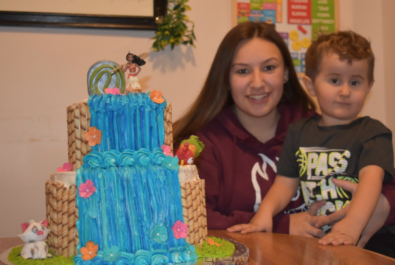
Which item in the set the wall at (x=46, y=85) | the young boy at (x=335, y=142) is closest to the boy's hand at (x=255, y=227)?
the young boy at (x=335, y=142)

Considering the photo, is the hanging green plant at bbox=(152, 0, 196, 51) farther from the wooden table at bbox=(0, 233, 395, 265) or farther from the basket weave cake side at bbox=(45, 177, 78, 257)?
the basket weave cake side at bbox=(45, 177, 78, 257)

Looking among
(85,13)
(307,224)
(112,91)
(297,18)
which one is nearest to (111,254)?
(112,91)

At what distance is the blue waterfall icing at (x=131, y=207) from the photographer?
115cm

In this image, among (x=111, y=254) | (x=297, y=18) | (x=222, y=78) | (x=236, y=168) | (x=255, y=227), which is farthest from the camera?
(x=297, y=18)

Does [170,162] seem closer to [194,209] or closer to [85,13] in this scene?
[194,209]

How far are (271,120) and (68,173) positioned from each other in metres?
1.40

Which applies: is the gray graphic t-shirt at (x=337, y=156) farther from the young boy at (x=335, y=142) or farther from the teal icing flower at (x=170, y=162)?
the teal icing flower at (x=170, y=162)

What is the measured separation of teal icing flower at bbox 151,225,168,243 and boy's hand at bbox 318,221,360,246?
565 millimetres

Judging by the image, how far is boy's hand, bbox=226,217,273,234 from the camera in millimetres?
1644

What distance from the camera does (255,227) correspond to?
1690mm

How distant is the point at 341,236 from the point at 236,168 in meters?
0.76

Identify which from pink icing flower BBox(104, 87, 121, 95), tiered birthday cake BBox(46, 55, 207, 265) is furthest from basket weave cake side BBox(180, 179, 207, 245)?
pink icing flower BBox(104, 87, 121, 95)

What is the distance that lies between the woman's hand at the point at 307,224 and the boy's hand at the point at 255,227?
115 mm

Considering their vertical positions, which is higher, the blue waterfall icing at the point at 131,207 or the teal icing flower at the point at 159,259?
the blue waterfall icing at the point at 131,207
